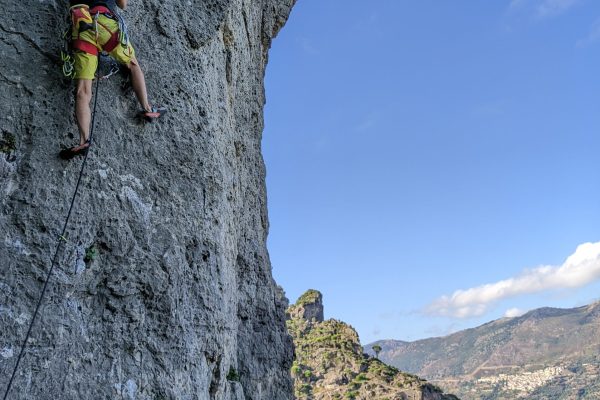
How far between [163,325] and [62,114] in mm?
2667

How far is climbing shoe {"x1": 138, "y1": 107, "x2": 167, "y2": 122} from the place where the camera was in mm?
6312

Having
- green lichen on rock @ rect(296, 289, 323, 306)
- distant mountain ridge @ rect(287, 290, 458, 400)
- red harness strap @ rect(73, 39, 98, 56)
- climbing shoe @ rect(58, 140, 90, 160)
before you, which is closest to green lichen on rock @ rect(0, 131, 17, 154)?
climbing shoe @ rect(58, 140, 90, 160)

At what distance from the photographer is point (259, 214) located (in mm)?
12016

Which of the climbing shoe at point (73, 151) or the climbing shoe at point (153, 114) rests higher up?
the climbing shoe at point (153, 114)

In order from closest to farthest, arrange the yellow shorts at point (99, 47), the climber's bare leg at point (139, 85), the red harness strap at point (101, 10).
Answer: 1. the yellow shorts at point (99, 47)
2. the red harness strap at point (101, 10)
3. the climber's bare leg at point (139, 85)

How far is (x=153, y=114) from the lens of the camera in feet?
20.8

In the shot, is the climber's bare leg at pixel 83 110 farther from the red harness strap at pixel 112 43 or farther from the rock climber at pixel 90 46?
the red harness strap at pixel 112 43

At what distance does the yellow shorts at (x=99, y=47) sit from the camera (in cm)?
564

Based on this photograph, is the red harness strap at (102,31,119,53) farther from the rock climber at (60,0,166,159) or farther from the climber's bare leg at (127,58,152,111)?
the climber's bare leg at (127,58,152,111)

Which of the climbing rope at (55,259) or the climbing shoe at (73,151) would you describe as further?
the climbing shoe at (73,151)

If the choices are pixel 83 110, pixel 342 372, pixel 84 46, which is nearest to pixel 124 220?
pixel 83 110

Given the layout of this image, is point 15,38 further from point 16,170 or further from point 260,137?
point 260,137

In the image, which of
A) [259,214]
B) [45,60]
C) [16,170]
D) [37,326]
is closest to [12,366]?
[37,326]

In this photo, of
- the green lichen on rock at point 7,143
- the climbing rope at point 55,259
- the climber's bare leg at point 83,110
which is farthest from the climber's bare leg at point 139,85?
the green lichen on rock at point 7,143
